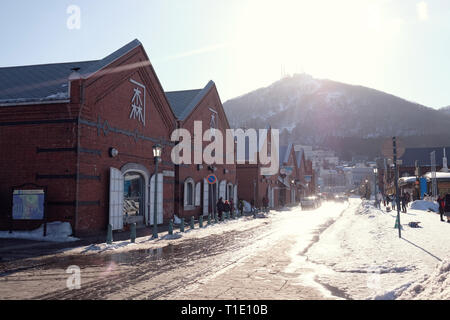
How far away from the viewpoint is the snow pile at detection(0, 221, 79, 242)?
13977 millimetres

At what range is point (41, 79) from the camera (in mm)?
18156

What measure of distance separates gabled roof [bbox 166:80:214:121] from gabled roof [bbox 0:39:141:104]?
7.09 m

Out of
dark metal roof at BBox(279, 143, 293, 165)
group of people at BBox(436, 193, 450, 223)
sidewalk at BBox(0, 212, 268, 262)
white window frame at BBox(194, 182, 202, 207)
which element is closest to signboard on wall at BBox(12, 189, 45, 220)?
sidewalk at BBox(0, 212, 268, 262)

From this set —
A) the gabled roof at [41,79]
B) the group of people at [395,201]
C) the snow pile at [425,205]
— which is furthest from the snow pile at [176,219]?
the snow pile at [425,205]

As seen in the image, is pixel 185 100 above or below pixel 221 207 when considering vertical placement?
above

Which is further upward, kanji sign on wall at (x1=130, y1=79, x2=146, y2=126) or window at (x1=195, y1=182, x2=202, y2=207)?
kanji sign on wall at (x1=130, y1=79, x2=146, y2=126)

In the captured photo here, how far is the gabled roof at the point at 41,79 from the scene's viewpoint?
1541 cm

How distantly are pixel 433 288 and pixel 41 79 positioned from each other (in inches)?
726

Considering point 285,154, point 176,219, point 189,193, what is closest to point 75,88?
point 176,219

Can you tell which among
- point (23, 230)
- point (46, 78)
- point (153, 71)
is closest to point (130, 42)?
point (153, 71)

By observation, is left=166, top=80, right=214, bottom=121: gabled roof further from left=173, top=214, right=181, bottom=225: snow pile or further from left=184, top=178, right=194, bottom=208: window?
left=173, top=214, right=181, bottom=225: snow pile
